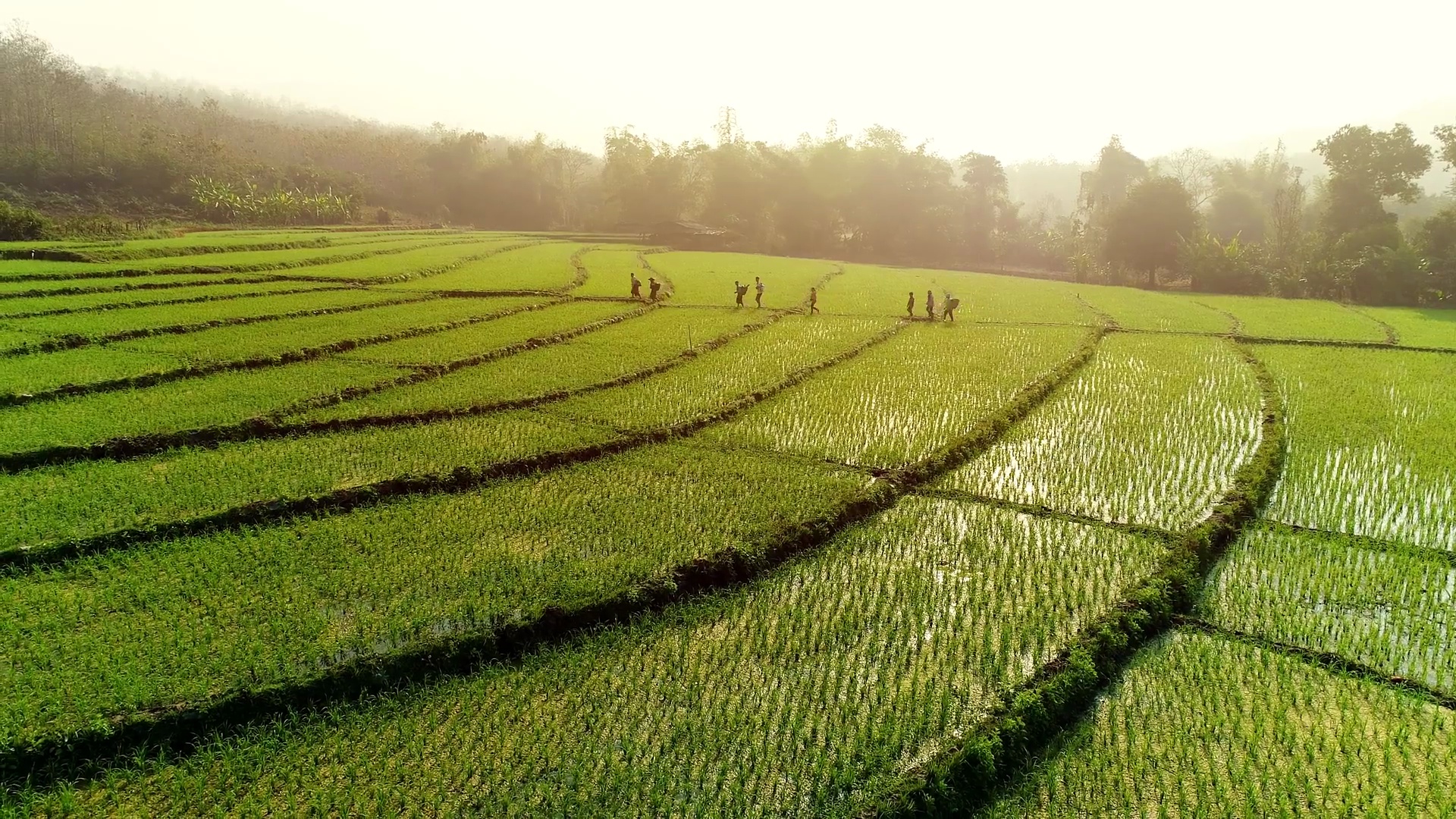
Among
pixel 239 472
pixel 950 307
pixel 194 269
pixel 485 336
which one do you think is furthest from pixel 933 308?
pixel 194 269

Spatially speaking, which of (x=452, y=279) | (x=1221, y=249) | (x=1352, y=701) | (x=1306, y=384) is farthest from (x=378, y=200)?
(x=1352, y=701)

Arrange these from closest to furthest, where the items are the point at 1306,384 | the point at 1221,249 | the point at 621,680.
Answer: the point at 621,680
the point at 1306,384
the point at 1221,249

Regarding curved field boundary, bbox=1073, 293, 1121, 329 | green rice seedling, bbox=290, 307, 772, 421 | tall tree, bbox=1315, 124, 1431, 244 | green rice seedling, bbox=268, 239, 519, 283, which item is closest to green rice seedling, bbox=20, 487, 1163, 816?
green rice seedling, bbox=290, 307, 772, 421

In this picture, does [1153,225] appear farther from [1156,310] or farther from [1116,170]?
[1116,170]

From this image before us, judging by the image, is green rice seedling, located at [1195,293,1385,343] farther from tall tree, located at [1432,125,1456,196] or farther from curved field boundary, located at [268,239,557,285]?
curved field boundary, located at [268,239,557,285]

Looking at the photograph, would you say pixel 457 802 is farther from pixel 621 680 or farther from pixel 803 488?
pixel 803 488

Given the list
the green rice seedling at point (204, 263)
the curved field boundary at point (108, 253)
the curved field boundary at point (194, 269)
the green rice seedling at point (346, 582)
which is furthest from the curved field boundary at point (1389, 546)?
the curved field boundary at point (108, 253)
